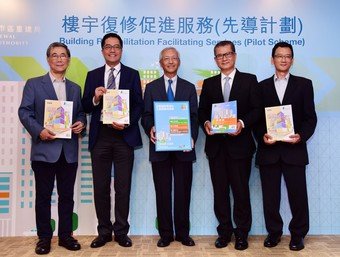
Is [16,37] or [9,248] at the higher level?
[16,37]

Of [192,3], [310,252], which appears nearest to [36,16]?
[192,3]

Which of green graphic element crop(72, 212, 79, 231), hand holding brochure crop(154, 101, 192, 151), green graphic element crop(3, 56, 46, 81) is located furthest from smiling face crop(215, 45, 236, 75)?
green graphic element crop(72, 212, 79, 231)

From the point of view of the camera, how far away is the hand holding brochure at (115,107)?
3.12 m

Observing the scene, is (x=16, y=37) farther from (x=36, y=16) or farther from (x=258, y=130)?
(x=258, y=130)

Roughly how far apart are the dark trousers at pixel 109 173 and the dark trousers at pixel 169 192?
274mm

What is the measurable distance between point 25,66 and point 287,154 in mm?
2621

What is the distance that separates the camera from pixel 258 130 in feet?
10.9

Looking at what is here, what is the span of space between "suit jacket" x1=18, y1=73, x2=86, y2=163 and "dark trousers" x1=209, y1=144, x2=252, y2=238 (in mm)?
1246

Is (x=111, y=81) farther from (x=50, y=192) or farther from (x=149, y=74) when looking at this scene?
(x=50, y=192)

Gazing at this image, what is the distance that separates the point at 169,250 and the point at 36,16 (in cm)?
258

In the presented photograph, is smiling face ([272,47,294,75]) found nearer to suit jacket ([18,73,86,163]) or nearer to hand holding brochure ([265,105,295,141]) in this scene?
hand holding brochure ([265,105,295,141])

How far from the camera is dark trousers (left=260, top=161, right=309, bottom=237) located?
126 inches

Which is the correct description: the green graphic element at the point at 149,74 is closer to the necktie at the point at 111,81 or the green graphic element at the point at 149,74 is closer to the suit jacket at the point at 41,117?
the necktie at the point at 111,81

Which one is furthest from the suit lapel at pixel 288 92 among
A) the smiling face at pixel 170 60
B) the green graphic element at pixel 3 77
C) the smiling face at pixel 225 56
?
the green graphic element at pixel 3 77
